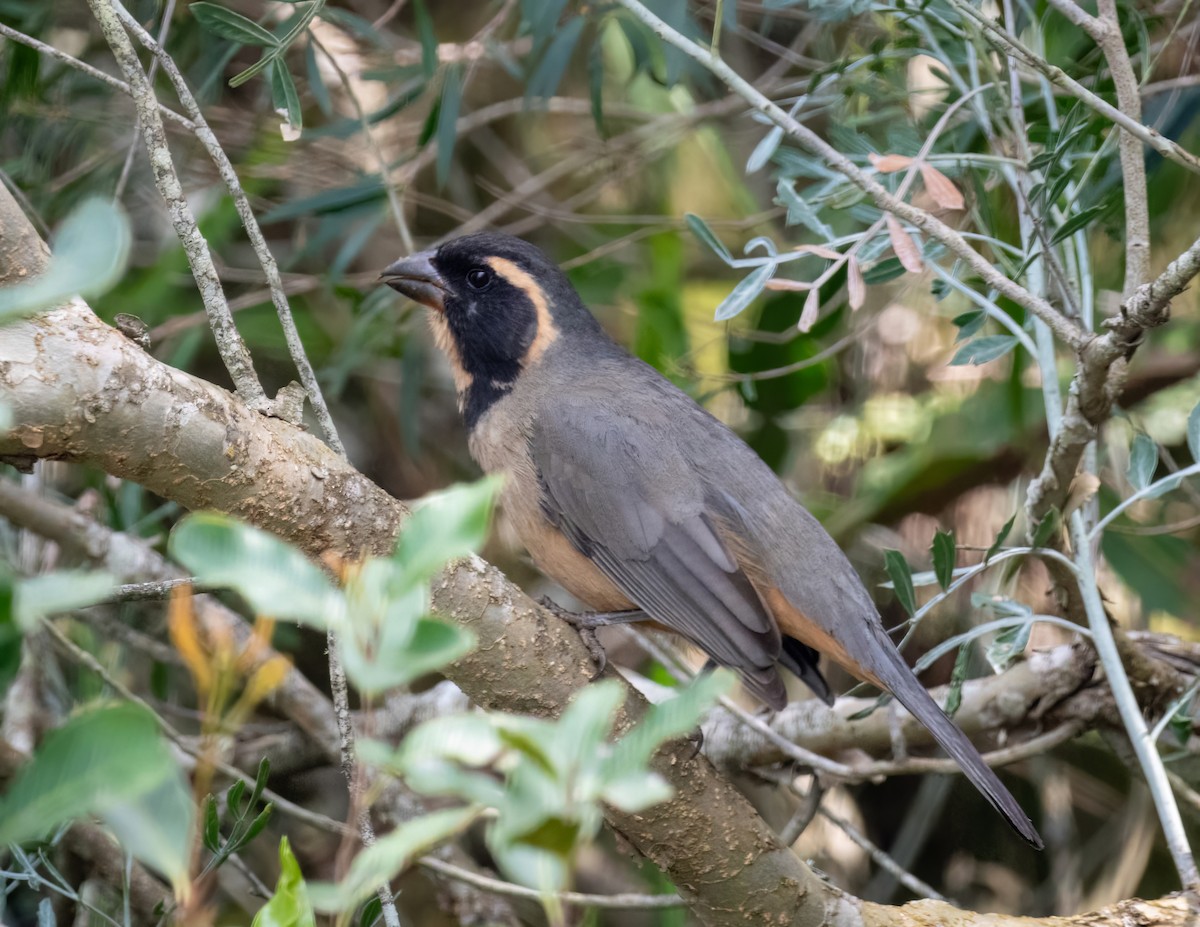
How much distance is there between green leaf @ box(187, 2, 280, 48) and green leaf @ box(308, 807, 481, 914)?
248 cm

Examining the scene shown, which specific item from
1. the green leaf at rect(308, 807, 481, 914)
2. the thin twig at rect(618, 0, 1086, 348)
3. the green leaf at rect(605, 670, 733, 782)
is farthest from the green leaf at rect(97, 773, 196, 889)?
the thin twig at rect(618, 0, 1086, 348)

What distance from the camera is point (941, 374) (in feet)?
19.4

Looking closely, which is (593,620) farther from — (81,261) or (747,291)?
(81,261)

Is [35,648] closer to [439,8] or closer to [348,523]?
[348,523]

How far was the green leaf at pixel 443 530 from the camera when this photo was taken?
1.06m

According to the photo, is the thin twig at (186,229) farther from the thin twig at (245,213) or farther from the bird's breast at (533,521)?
the bird's breast at (533,521)

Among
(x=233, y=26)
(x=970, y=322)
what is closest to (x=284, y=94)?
(x=233, y=26)

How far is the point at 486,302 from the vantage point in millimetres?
4418

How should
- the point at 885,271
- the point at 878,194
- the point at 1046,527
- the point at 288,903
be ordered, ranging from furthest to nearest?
the point at 885,271, the point at 1046,527, the point at 878,194, the point at 288,903

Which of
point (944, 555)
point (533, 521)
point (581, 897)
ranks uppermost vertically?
point (944, 555)

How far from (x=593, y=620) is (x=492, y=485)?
8.36ft

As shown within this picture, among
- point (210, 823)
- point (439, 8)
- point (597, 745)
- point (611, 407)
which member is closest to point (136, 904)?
point (210, 823)

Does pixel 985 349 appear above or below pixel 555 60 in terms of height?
below

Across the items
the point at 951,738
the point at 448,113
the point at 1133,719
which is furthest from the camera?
the point at 448,113
